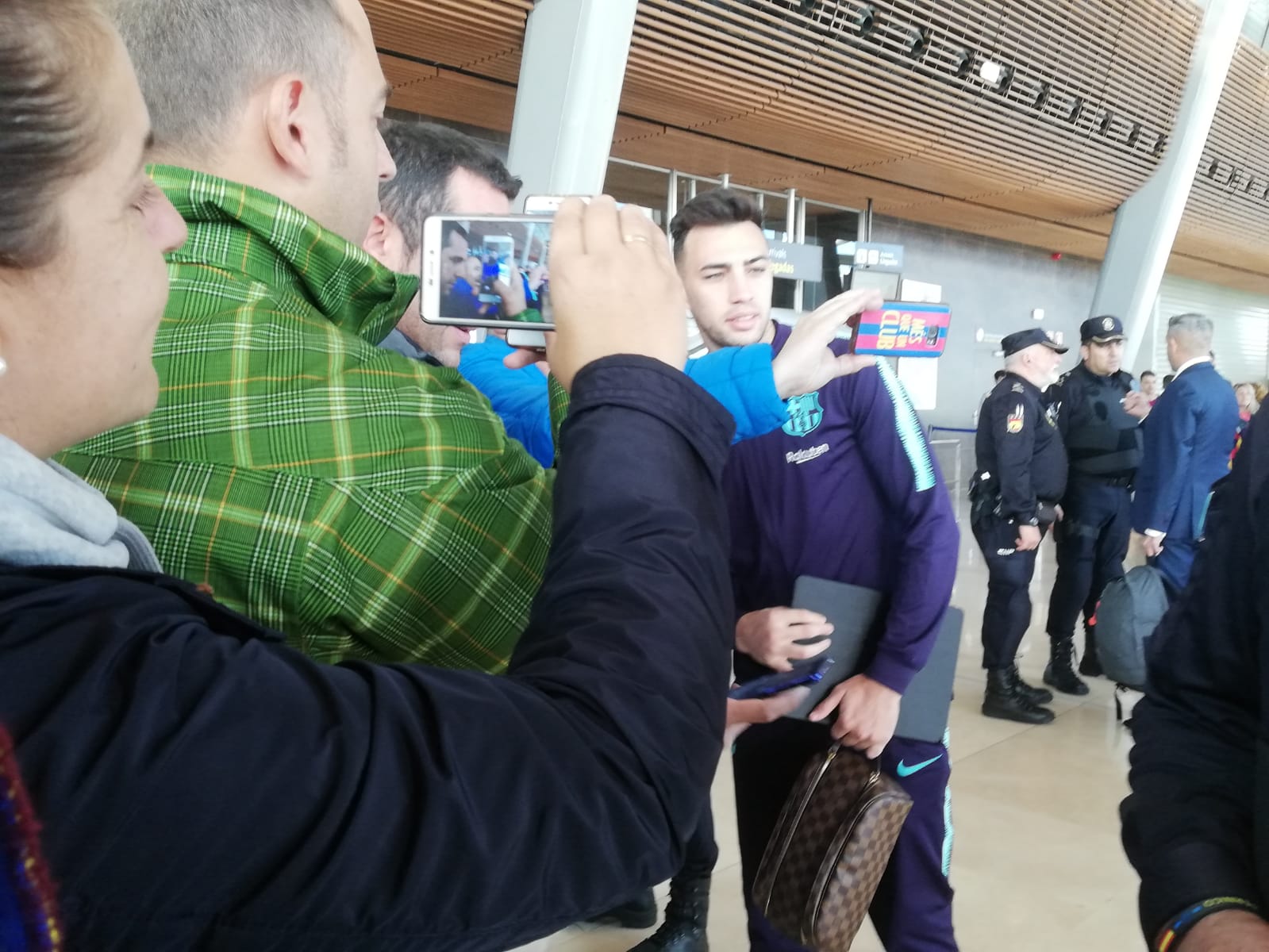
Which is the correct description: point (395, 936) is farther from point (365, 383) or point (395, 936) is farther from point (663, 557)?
point (365, 383)

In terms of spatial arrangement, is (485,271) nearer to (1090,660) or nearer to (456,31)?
(1090,660)

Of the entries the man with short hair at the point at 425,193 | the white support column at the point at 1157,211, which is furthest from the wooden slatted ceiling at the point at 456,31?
the white support column at the point at 1157,211

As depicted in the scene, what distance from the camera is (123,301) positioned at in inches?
25.4

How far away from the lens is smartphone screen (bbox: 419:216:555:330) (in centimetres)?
113

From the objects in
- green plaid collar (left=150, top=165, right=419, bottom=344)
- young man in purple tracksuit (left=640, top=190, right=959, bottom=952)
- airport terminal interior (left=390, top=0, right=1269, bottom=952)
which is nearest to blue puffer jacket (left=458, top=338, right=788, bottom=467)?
green plaid collar (left=150, top=165, right=419, bottom=344)

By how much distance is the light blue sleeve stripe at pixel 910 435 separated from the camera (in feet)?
7.02

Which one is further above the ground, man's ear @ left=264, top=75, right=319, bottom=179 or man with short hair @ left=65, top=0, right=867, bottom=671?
man's ear @ left=264, top=75, right=319, bottom=179

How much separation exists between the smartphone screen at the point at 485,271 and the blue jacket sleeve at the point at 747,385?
299 mm

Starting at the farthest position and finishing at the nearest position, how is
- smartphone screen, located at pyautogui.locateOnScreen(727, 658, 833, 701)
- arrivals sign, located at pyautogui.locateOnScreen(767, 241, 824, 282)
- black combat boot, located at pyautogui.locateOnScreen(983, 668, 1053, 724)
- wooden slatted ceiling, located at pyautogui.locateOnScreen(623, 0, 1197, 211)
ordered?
arrivals sign, located at pyautogui.locateOnScreen(767, 241, 824, 282)
wooden slatted ceiling, located at pyautogui.locateOnScreen(623, 0, 1197, 211)
black combat boot, located at pyautogui.locateOnScreen(983, 668, 1053, 724)
smartphone screen, located at pyautogui.locateOnScreen(727, 658, 833, 701)

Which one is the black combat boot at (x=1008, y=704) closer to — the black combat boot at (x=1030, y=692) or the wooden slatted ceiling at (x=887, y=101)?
the black combat boot at (x=1030, y=692)

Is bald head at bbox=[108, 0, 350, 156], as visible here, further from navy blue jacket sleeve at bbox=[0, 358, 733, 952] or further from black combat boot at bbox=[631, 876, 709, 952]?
black combat boot at bbox=[631, 876, 709, 952]

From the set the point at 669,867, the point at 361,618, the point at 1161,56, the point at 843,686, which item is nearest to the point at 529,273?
the point at 361,618

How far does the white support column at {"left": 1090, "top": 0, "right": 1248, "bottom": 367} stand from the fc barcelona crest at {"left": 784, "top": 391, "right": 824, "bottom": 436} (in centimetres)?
1130

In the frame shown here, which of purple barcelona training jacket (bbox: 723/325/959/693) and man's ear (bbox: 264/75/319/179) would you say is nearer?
man's ear (bbox: 264/75/319/179)
